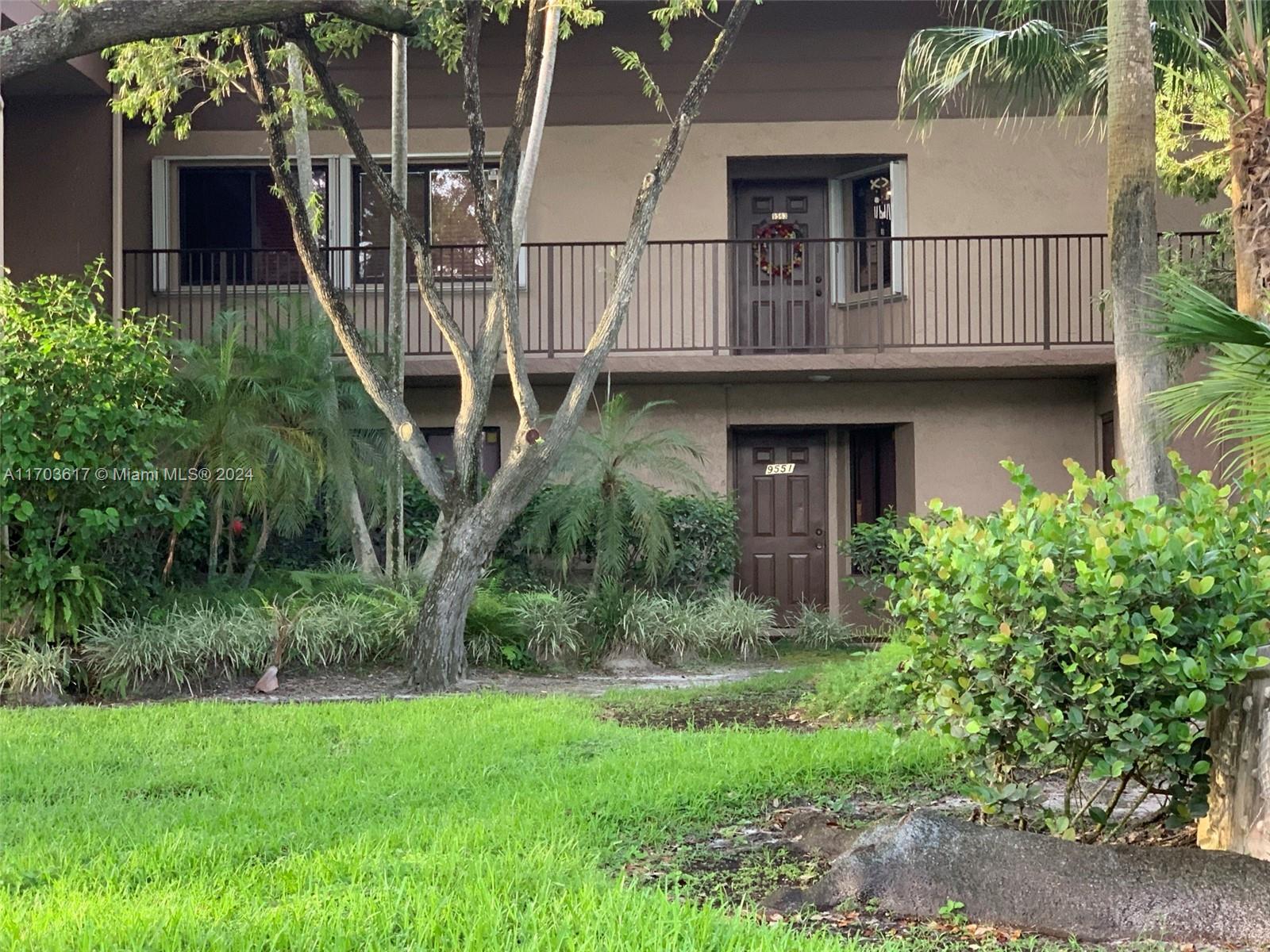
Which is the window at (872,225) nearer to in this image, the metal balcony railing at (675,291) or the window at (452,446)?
the metal balcony railing at (675,291)

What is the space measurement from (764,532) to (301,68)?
7.39m

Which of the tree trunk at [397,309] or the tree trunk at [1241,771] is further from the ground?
the tree trunk at [397,309]

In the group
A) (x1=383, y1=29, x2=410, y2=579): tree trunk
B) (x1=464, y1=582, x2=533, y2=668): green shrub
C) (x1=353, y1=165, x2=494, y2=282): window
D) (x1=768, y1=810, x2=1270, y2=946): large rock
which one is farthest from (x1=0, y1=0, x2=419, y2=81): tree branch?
(x1=353, y1=165, x2=494, y2=282): window

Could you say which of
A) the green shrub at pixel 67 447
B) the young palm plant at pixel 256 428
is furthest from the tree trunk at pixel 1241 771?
the young palm plant at pixel 256 428

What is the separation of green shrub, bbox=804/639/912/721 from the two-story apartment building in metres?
6.45

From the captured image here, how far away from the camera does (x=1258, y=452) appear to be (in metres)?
5.92

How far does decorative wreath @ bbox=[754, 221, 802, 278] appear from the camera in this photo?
614 inches

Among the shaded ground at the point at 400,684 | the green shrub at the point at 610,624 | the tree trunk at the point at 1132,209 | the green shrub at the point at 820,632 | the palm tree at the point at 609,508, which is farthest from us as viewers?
the green shrub at the point at 820,632

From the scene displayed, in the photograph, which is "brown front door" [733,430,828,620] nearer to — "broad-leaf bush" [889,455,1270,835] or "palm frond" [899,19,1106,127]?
"palm frond" [899,19,1106,127]

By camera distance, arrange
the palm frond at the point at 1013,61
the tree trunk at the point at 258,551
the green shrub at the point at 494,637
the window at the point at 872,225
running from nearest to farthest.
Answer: the palm frond at the point at 1013,61 < the green shrub at the point at 494,637 < the tree trunk at the point at 258,551 < the window at the point at 872,225

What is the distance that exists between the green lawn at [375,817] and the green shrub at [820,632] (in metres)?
5.43

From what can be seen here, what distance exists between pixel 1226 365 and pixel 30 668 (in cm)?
761

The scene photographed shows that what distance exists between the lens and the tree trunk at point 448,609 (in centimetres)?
966

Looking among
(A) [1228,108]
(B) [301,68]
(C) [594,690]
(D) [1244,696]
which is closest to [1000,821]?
(D) [1244,696]
